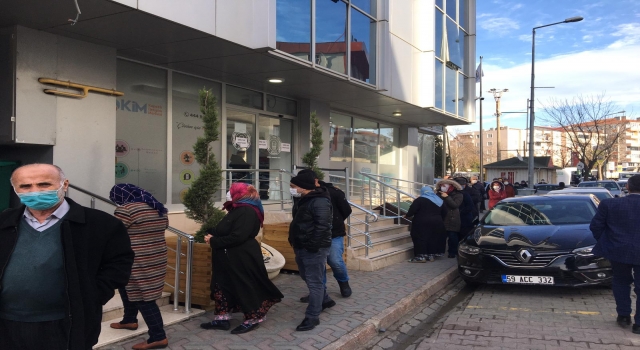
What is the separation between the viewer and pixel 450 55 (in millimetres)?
14922

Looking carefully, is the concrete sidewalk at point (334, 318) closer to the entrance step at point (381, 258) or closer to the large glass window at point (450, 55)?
the entrance step at point (381, 258)

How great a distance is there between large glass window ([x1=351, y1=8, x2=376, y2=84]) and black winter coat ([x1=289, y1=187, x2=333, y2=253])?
5.28m

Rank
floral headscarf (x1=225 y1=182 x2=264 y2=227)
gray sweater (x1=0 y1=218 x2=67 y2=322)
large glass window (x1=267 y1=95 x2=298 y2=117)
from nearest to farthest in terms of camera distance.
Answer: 1. gray sweater (x1=0 y1=218 x2=67 y2=322)
2. floral headscarf (x1=225 y1=182 x2=264 y2=227)
3. large glass window (x1=267 y1=95 x2=298 y2=117)

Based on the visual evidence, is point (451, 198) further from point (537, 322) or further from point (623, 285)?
point (623, 285)

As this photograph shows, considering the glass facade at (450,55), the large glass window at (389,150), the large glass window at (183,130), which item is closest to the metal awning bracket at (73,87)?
the large glass window at (183,130)

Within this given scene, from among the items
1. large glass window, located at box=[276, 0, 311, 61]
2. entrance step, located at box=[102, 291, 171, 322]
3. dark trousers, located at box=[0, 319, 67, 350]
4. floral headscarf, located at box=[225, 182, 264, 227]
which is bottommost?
entrance step, located at box=[102, 291, 171, 322]

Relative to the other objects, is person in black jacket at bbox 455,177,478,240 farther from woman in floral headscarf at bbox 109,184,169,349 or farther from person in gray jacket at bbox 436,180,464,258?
woman in floral headscarf at bbox 109,184,169,349

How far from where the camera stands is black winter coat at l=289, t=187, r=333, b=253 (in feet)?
16.8

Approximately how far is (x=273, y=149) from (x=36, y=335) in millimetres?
9118

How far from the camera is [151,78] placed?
8586 mm

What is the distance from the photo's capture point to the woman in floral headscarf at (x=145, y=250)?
4402 millimetres

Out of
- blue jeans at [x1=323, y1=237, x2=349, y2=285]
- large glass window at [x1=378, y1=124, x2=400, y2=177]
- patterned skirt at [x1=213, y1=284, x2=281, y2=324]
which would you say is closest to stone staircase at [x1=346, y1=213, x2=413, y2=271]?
blue jeans at [x1=323, y1=237, x2=349, y2=285]

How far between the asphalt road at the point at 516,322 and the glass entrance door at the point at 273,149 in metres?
5.00

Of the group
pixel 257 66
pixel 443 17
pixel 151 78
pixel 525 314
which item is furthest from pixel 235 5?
pixel 443 17
